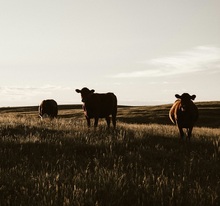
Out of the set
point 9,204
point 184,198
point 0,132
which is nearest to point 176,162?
point 184,198

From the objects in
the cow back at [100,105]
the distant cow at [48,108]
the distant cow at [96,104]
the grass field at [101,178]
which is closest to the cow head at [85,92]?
the distant cow at [96,104]

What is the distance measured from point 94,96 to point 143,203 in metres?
14.3

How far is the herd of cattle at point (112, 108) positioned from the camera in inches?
618

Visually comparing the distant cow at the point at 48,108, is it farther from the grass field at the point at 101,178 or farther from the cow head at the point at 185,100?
the grass field at the point at 101,178

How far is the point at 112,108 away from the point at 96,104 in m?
1.67

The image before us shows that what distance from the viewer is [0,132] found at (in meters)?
12.9

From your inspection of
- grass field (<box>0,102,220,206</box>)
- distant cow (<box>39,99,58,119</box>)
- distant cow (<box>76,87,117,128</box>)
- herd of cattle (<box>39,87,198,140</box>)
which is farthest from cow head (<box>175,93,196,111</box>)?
distant cow (<box>39,99,58,119</box>)

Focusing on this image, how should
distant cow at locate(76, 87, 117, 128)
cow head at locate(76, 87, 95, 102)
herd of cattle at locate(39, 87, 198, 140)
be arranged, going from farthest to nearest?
distant cow at locate(76, 87, 117, 128) → cow head at locate(76, 87, 95, 102) → herd of cattle at locate(39, 87, 198, 140)

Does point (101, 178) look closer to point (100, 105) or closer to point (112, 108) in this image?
point (100, 105)

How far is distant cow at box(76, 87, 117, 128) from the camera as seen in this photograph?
1866 centimetres

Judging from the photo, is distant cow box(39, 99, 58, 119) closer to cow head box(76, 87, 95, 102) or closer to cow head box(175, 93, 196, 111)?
cow head box(76, 87, 95, 102)

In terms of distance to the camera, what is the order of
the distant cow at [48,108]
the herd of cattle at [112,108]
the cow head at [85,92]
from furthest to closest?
the distant cow at [48,108] < the cow head at [85,92] < the herd of cattle at [112,108]

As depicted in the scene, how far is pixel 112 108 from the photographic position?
798 inches

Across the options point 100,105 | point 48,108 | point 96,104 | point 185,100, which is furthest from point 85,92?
point 48,108
